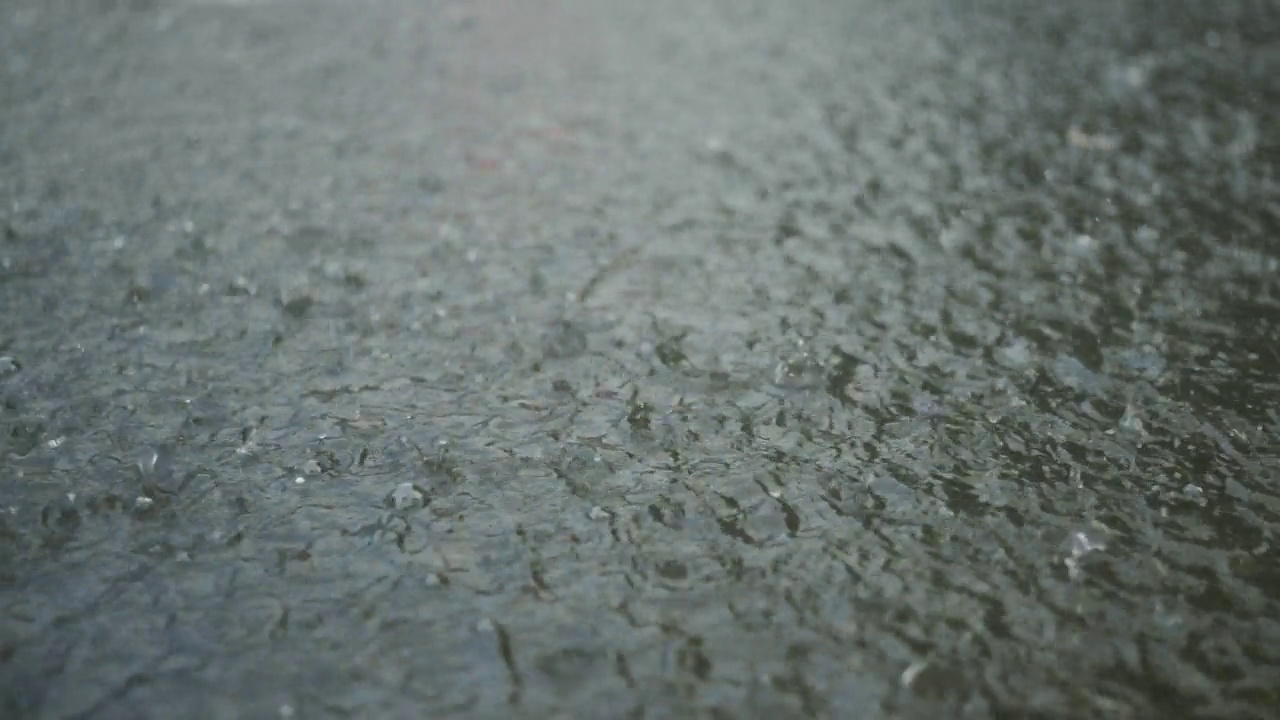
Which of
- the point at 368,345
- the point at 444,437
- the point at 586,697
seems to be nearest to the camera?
the point at 586,697

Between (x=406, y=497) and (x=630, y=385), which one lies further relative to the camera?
(x=630, y=385)

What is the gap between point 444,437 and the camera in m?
3.69

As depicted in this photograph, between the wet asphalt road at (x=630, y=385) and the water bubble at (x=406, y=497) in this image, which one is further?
the water bubble at (x=406, y=497)

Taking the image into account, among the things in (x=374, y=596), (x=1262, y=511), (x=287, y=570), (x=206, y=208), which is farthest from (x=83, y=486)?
Result: (x=1262, y=511)

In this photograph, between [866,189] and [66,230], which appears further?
[866,189]

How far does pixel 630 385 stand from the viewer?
4.01 meters

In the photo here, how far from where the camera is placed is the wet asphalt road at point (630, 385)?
289 cm

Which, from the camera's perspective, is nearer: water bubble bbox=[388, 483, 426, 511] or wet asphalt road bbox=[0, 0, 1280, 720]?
wet asphalt road bbox=[0, 0, 1280, 720]

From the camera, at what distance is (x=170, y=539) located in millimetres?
3211

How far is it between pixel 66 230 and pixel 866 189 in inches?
145

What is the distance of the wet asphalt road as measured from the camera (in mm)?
2891

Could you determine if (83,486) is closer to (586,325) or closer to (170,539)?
(170,539)

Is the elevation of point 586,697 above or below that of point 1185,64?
below

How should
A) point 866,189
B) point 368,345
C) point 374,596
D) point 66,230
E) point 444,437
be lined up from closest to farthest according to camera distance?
point 374,596 < point 444,437 < point 368,345 < point 66,230 < point 866,189
